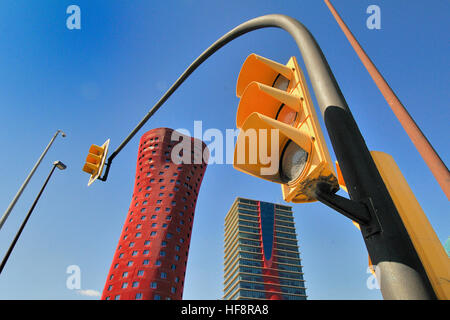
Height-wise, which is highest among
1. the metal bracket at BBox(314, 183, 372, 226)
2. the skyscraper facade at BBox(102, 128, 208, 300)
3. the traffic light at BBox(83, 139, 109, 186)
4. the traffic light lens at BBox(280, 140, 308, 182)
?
the skyscraper facade at BBox(102, 128, 208, 300)

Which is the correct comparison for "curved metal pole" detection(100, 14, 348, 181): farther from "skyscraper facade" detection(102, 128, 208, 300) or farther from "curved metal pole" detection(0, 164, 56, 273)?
"skyscraper facade" detection(102, 128, 208, 300)

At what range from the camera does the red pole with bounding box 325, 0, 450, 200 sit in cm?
Answer: 156

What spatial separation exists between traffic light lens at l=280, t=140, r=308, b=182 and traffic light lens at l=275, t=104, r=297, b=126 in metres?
0.23

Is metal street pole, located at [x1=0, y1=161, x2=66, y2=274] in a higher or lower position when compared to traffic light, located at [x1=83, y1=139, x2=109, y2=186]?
higher

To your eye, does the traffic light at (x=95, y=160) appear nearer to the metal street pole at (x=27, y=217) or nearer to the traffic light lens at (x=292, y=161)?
the traffic light lens at (x=292, y=161)

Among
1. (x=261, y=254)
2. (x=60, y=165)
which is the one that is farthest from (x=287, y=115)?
(x=261, y=254)

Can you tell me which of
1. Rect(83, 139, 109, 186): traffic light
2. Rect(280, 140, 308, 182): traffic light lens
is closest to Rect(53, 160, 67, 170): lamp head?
Rect(83, 139, 109, 186): traffic light

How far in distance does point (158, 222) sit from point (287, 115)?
196ft

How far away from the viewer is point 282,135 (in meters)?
2.17

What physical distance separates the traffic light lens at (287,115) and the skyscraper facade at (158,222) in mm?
40797

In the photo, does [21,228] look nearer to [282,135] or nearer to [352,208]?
[282,135]

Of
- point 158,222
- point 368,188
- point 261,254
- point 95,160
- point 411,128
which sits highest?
point 261,254

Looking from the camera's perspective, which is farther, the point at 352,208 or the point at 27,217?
the point at 27,217
